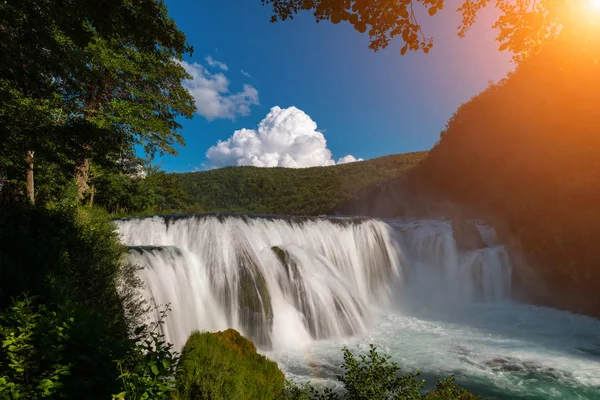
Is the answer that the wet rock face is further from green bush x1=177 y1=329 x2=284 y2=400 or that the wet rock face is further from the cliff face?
green bush x1=177 y1=329 x2=284 y2=400

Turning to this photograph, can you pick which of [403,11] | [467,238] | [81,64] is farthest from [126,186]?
[403,11]

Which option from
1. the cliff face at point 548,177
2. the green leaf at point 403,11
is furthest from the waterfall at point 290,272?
the green leaf at point 403,11

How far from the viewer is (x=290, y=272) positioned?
1313 centimetres

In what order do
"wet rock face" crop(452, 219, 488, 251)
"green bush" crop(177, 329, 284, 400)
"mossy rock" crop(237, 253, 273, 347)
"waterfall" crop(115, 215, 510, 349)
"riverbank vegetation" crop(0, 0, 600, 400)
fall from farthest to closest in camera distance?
"wet rock face" crop(452, 219, 488, 251) < "mossy rock" crop(237, 253, 273, 347) < "waterfall" crop(115, 215, 510, 349) < "green bush" crop(177, 329, 284, 400) < "riverbank vegetation" crop(0, 0, 600, 400)

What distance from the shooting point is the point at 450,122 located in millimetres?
32844

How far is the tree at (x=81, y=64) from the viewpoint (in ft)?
18.3

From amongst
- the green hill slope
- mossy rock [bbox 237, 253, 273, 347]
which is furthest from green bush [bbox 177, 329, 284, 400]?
the green hill slope

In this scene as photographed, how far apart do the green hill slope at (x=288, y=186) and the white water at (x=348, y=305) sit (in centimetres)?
2727

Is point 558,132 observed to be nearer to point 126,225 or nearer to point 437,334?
point 437,334

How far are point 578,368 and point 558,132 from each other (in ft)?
44.9

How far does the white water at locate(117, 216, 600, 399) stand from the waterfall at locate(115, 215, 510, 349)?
5cm

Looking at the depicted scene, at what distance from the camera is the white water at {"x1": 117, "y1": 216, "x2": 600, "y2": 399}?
962 centimetres

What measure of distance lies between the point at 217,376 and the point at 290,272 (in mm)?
8849

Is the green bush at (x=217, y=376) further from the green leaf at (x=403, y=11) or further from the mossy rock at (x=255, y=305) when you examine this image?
the mossy rock at (x=255, y=305)
